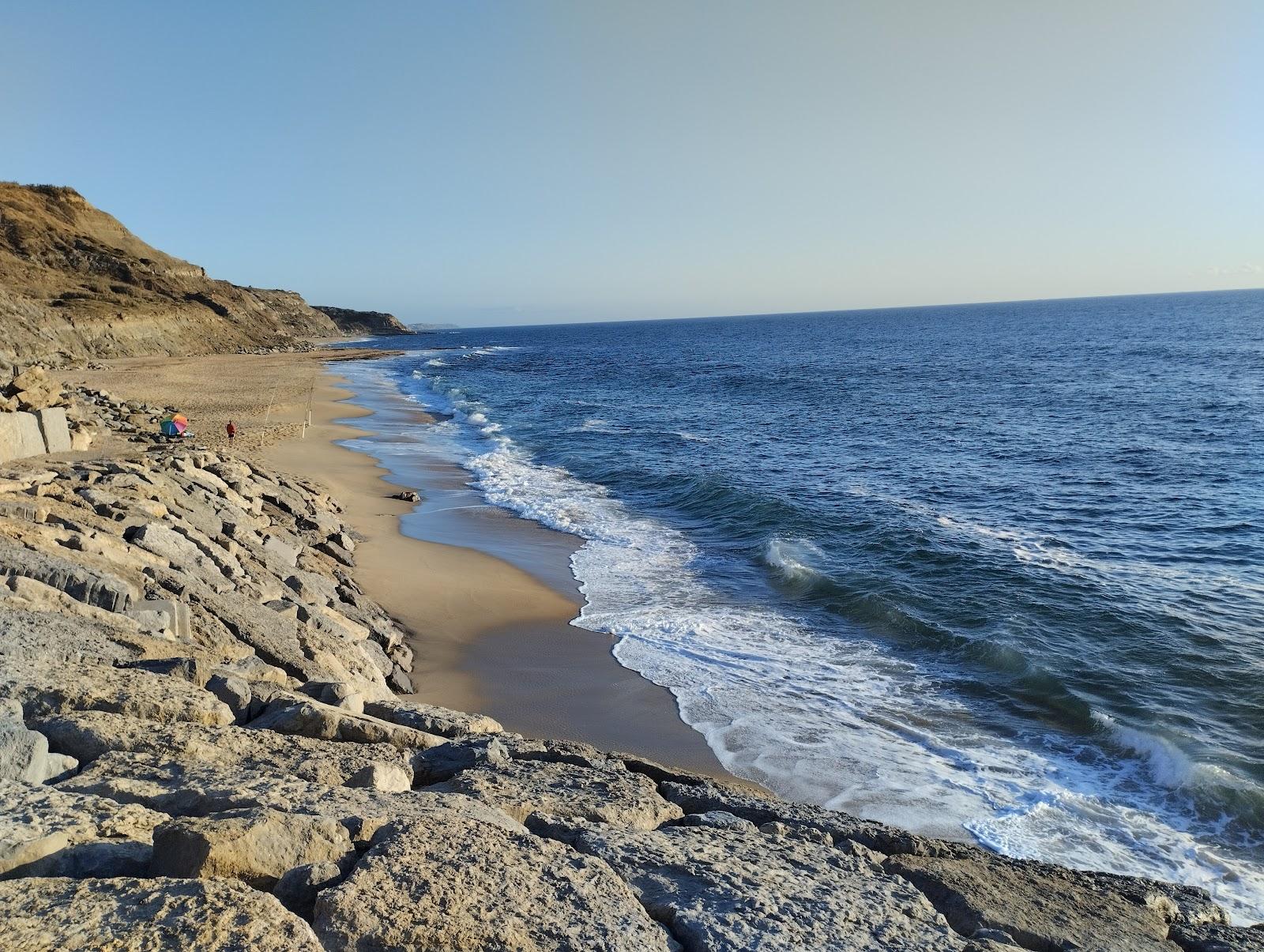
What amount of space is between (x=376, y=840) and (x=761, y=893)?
79.9 inches

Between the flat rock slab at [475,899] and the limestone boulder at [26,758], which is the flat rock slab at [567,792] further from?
the limestone boulder at [26,758]

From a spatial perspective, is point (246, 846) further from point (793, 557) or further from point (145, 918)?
point (793, 557)

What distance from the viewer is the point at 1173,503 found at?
66.6 ft

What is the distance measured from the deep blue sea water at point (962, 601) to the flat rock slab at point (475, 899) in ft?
17.5

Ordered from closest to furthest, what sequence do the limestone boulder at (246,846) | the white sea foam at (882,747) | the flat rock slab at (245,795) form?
the limestone boulder at (246,846), the flat rock slab at (245,795), the white sea foam at (882,747)

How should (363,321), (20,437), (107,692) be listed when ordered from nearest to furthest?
(107,692) → (20,437) → (363,321)

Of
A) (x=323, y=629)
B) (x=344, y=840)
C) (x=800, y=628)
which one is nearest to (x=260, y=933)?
(x=344, y=840)

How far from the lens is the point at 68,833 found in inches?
147

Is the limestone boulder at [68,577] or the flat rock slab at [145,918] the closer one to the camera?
the flat rock slab at [145,918]

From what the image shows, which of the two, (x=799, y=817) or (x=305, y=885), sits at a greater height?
(x=305, y=885)

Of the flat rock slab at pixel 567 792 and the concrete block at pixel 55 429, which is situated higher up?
the concrete block at pixel 55 429

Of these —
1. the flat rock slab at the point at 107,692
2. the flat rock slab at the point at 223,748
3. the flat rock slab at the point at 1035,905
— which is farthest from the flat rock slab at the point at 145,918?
the flat rock slab at the point at 1035,905

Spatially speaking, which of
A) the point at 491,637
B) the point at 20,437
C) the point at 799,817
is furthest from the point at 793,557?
the point at 20,437

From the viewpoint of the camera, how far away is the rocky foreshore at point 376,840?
3.43 m
